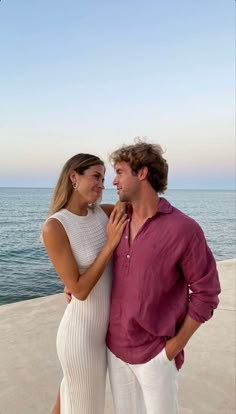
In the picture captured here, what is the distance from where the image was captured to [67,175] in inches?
64.2

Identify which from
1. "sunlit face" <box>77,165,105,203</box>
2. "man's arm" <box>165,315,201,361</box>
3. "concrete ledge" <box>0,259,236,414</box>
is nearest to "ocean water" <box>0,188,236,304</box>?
"concrete ledge" <box>0,259,236,414</box>

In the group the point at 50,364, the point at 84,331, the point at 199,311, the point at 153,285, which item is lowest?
the point at 50,364

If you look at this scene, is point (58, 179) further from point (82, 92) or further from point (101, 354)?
point (82, 92)

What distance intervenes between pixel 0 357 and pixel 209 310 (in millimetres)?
2483

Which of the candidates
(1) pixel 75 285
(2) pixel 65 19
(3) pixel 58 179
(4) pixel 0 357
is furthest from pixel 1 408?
(2) pixel 65 19

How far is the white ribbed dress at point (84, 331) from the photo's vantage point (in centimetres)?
158

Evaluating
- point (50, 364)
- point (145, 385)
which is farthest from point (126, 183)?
point (50, 364)

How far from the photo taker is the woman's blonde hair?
1.61 meters

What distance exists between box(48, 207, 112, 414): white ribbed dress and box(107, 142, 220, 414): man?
0.09 meters

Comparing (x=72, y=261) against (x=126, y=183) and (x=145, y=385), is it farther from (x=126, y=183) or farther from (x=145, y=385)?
(x=145, y=385)

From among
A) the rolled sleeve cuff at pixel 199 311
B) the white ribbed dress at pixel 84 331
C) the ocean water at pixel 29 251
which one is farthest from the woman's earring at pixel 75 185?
the ocean water at pixel 29 251

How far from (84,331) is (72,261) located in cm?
34

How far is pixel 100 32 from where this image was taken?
12859 millimetres

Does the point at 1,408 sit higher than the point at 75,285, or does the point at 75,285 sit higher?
the point at 75,285
